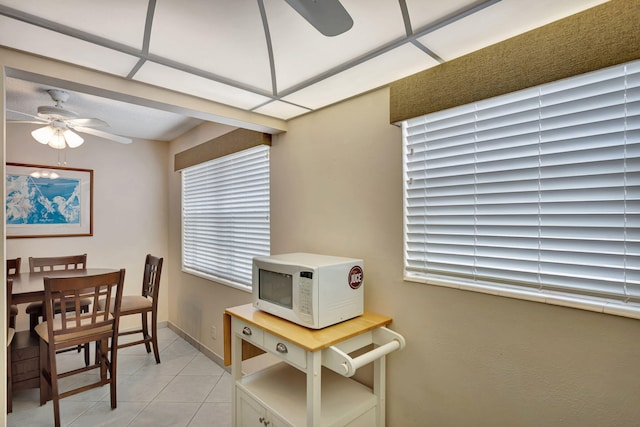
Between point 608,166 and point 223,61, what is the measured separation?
165 cm

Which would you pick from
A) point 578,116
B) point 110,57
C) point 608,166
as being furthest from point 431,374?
point 110,57

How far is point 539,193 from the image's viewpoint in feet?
4.12

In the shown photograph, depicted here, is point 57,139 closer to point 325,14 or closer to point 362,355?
point 325,14

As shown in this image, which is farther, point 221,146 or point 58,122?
point 221,146

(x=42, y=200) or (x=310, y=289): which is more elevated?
(x=42, y=200)

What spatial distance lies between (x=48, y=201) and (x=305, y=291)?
3390 millimetres

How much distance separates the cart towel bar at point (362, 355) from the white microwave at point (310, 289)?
0.15m

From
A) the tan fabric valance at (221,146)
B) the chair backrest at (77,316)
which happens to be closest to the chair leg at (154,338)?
the chair backrest at (77,316)

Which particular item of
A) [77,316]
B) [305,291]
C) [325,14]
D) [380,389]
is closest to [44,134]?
[77,316]

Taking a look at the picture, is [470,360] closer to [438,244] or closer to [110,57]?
[438,244]

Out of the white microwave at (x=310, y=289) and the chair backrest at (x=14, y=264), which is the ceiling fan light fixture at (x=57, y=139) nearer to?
the chair backrest at (x=14, y=264)

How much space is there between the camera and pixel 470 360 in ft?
4.71

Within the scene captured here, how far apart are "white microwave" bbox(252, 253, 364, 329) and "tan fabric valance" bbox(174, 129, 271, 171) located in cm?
115

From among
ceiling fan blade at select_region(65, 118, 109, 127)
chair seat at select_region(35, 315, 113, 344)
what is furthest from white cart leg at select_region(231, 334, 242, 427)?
ceiling fan blade at select_region(65, 118, 109, 127)
